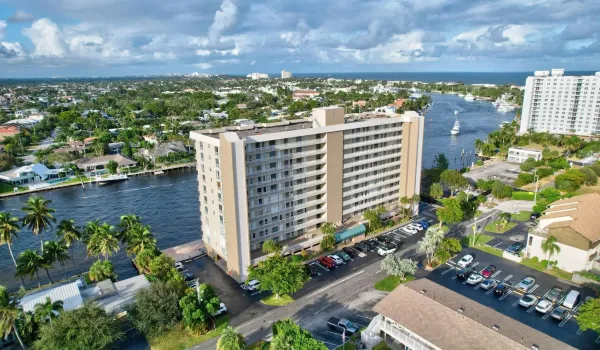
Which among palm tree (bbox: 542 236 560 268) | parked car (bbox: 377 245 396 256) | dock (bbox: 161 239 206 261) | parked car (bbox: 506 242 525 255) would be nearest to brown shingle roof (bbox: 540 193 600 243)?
palm tree (bbox: 542 236 560 268)

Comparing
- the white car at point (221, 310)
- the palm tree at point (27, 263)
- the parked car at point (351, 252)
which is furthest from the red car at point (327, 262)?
the palm tree at point (27, 263)

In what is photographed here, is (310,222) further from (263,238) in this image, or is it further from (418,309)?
(418,309)

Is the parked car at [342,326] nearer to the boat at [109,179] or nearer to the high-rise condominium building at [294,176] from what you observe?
the high-rise condominium building at [294,176]

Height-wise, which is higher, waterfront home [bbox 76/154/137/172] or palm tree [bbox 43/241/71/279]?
palm tree [bbox 43/241/71/279]

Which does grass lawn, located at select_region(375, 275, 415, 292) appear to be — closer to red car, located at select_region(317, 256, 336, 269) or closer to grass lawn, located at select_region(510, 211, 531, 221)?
red car, located at select_region(317, 256, 336, 269)

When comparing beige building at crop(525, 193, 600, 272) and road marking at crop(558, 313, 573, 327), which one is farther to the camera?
beige building at crop(525, 193, 600, 272)

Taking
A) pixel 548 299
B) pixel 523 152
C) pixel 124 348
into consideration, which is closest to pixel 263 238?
pixel 124 348

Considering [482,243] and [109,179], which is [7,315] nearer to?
Answer: [482,243]
